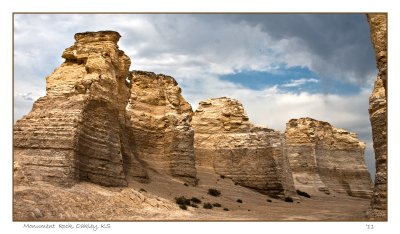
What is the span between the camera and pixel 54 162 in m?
20.9

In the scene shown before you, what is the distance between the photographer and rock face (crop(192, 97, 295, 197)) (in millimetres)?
41094

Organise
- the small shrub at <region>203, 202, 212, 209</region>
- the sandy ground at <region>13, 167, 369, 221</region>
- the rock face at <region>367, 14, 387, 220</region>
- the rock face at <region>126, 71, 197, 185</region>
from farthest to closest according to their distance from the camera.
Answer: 1. the rock face at <region>126, 71, 197, 185</region>
2. the small shrub at <region>203, 202, 212, 209</region>
3. the sandy ground at <region>13, 167, 369, 221</region>
4. the rock face at <region>367, 14, 387, 220</region>

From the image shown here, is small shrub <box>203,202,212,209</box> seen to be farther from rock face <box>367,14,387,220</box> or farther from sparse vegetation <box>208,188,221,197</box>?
rock face <box>367,14,387,220</box>

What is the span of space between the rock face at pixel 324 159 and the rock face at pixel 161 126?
2454 centimetres

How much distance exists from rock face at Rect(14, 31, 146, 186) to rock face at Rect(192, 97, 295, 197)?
49.2 feet

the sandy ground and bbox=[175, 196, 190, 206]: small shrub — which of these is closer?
the sandy ground

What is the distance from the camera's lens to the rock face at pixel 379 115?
16.2m

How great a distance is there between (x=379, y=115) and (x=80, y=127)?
13629 mm

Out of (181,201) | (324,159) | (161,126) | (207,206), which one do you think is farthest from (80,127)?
(324,159)

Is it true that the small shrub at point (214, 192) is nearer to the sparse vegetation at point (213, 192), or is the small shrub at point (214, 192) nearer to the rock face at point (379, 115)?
the sparse vegetation at point (213, 192)

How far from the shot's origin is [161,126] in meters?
35.6

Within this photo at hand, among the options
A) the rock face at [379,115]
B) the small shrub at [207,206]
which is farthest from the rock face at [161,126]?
the rock face at [379,115]

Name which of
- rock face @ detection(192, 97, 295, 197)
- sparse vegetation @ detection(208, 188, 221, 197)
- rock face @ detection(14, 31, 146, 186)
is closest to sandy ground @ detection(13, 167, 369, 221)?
rock face @ detection(14, 31, 146, 186)
